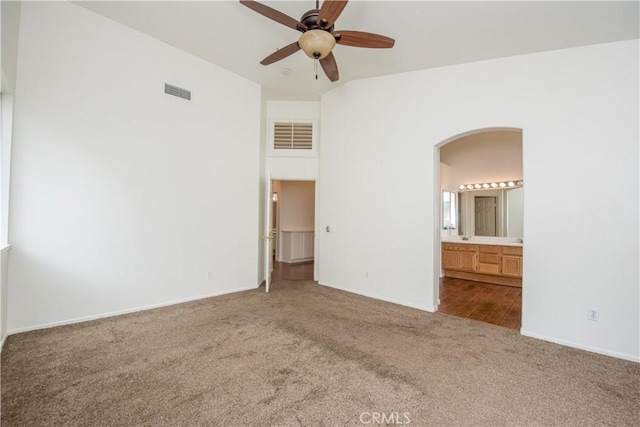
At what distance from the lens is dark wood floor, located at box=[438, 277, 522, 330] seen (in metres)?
3.50

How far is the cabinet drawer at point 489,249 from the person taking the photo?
202 inches

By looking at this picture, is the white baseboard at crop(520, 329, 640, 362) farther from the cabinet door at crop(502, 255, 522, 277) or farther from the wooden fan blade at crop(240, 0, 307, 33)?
the wooden fan blade at crop(240, 0, 307, 33)

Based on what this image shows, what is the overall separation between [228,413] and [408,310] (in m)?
2.65

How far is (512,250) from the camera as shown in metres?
4.99

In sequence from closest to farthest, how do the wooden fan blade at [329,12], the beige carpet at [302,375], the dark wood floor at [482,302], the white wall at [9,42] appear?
the beige carpet at [302,375] < the wooden fan blade at [329,12] < the white wall at [9,42] < the dark wood floor at [482,302]

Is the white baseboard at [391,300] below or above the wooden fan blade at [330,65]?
below

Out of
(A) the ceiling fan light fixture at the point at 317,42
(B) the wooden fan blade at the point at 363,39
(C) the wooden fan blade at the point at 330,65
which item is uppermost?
(B) the wooden fan blade at the point at 363,39

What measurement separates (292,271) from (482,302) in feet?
12.0

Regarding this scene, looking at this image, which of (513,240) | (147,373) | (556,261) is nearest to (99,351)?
(147,373)

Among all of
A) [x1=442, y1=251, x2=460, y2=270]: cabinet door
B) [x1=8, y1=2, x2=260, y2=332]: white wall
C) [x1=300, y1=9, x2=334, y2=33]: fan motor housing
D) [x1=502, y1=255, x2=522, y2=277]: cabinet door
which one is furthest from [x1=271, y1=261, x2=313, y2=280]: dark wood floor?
[x1=300, y1=9, x2=334, y2=33]: fan motor housing

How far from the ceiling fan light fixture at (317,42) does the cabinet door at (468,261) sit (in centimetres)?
478

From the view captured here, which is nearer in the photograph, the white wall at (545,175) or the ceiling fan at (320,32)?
the ceiling fan at (320,32)

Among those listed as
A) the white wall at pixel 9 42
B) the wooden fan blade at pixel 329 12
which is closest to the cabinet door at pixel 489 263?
the wooden fan blade at pixel 329 12

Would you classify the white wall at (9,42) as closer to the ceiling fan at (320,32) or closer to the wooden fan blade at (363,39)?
the ceiling fan at (320,32)
